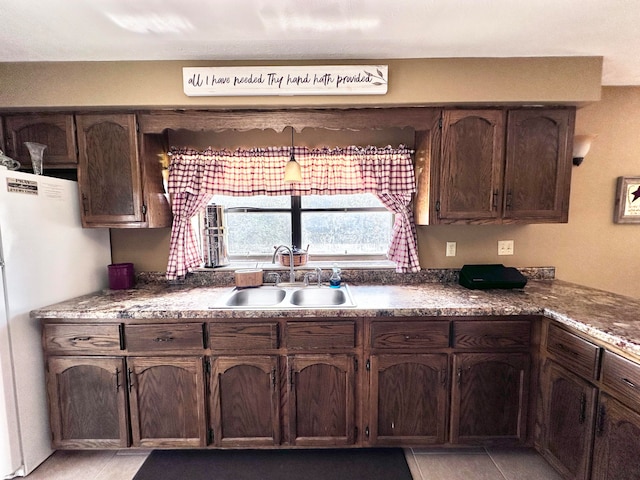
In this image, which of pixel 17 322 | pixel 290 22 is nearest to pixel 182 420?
pixel 17 322

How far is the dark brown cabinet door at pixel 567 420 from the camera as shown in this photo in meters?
1.33

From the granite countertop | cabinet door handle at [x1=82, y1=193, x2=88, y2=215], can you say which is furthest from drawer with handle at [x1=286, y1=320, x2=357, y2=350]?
cabinet door handle at [x1=82, y1=193, x2=88, y2=215]

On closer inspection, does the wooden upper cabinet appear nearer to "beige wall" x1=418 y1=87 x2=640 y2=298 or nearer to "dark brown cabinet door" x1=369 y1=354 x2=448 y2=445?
"dark brown cabinet door" x1=369 y1=354 x2=448 y2=445

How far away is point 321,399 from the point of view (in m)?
1.64

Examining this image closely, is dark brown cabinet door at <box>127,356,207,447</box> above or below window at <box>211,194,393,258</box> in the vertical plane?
below

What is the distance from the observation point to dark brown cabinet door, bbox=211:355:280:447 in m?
1.62

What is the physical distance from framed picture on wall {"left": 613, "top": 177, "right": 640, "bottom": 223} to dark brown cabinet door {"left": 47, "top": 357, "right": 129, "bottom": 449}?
353 centimetres

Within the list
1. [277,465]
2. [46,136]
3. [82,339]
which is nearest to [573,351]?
[277,465]

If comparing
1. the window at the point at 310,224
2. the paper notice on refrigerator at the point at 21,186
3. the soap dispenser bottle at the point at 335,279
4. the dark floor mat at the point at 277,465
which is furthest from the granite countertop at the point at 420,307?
the dark floor mat at the point at 277,465

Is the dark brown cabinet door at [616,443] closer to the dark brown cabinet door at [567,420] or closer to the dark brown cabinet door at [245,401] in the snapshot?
the dark brown cabinet door at [567,420]

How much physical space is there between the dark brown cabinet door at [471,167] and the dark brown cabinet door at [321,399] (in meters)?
1.16

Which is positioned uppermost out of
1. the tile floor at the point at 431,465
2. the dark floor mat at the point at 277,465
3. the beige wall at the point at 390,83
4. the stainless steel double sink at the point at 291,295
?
the beige wall at the point at 390,83

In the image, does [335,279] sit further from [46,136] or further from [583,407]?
[46,136]

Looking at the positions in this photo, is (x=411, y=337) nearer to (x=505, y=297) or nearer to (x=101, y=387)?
(x=505, y=297)
